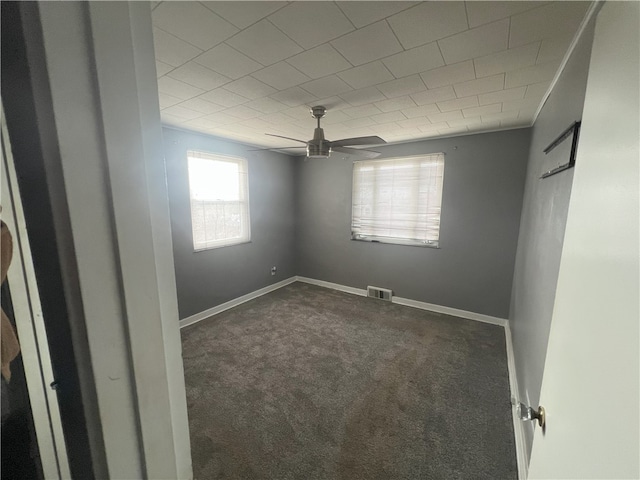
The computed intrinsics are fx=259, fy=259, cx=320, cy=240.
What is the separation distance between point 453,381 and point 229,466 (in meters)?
1.80

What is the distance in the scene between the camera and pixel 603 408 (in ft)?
1.56

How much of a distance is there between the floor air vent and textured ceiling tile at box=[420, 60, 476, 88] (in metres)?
2.79

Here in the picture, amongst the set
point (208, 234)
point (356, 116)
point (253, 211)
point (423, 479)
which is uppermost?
point (356, 116)

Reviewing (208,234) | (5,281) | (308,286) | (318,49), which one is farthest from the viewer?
(308,286)

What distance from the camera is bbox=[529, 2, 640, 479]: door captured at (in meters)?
0.43

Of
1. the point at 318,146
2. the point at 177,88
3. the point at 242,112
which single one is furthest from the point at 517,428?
the point at 177,88

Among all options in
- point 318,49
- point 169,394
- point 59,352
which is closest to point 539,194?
point 318,49

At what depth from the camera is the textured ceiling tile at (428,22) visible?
1.09 meters

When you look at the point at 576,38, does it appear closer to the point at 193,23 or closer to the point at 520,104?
the point at 520,104

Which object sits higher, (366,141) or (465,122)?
(465,122)

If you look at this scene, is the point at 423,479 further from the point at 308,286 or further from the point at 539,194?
the point at 308,286

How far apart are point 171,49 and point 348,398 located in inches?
99.4

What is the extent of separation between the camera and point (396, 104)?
212cm

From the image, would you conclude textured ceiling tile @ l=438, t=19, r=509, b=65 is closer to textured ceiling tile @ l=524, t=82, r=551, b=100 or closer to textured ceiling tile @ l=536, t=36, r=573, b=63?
textured ceiling tile @ l=536, t=36, r=573, b=63
